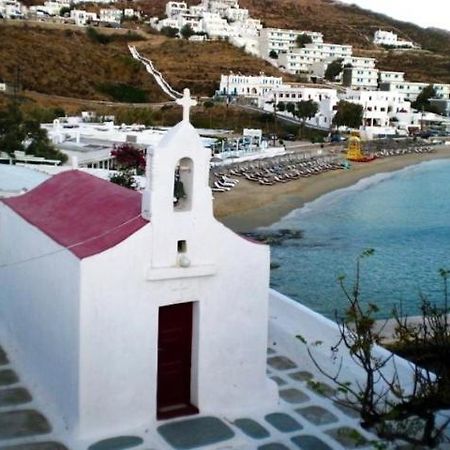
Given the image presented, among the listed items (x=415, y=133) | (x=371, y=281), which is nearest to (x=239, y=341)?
(x=371, y=281)

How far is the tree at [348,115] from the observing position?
8132 centimetres

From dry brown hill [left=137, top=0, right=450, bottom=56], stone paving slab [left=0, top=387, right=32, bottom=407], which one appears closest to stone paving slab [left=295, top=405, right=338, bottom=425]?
stone paving slab [left=0, top=387, right=32, bottom=407]

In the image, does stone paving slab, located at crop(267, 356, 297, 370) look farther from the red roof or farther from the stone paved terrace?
the red roof

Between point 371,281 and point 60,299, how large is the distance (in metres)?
18.7

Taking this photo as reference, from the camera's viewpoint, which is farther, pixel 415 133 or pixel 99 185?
pixel 415 133

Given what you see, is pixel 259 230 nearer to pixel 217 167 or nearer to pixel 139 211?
pixel 217 167

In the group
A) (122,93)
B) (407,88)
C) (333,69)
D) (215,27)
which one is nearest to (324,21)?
(215,27)

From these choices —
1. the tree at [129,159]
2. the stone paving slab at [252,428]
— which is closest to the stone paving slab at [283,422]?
the stone paving slab at [252,428]

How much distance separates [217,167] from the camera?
155 feet

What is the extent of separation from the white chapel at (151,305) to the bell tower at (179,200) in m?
0.01

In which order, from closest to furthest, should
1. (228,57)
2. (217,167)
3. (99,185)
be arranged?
(99,185) → (217,167) → (228,57)

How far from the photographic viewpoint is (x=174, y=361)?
8.84m

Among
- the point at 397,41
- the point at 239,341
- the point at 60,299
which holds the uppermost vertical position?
the point at 397,41

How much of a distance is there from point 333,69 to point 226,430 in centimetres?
11486
